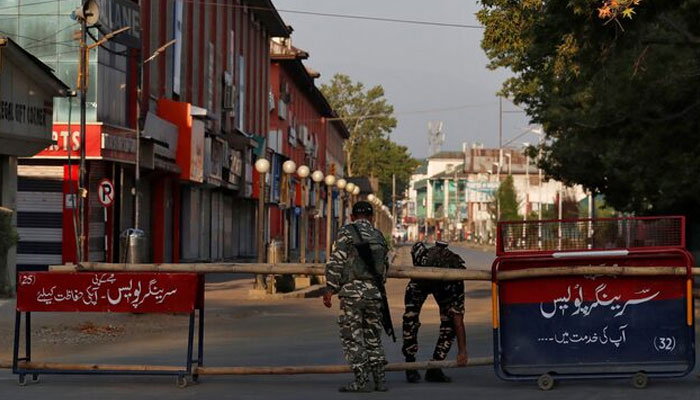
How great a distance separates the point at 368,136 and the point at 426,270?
12413 centimetres

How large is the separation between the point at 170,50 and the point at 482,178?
145 meters

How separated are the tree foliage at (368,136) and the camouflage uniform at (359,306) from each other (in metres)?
115

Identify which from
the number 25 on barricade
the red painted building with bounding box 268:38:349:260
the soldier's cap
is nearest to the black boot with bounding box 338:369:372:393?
the soldier's cap

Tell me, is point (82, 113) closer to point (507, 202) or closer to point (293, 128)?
point (293, 128)

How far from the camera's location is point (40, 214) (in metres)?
32.8

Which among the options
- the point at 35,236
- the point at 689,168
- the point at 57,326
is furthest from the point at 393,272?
the point at 35,236

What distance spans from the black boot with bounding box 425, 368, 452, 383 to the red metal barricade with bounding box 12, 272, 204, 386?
7.82 feet

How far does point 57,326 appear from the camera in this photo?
18.6m

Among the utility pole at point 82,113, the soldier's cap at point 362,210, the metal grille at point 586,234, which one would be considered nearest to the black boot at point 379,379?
the soldier's cap at point 362,210

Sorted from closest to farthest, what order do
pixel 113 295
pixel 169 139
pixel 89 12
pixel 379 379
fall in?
pixel 379 379
pixel 113 295
pixel 89 12
pixel 169 139

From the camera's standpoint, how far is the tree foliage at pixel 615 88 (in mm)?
20234

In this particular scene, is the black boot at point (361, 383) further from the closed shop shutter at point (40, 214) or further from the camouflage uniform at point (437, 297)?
the closed shop shutter at point (40, 214)

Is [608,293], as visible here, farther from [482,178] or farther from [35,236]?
[482,178]

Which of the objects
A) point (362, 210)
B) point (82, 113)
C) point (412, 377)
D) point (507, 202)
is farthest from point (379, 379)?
point (507, 202)
